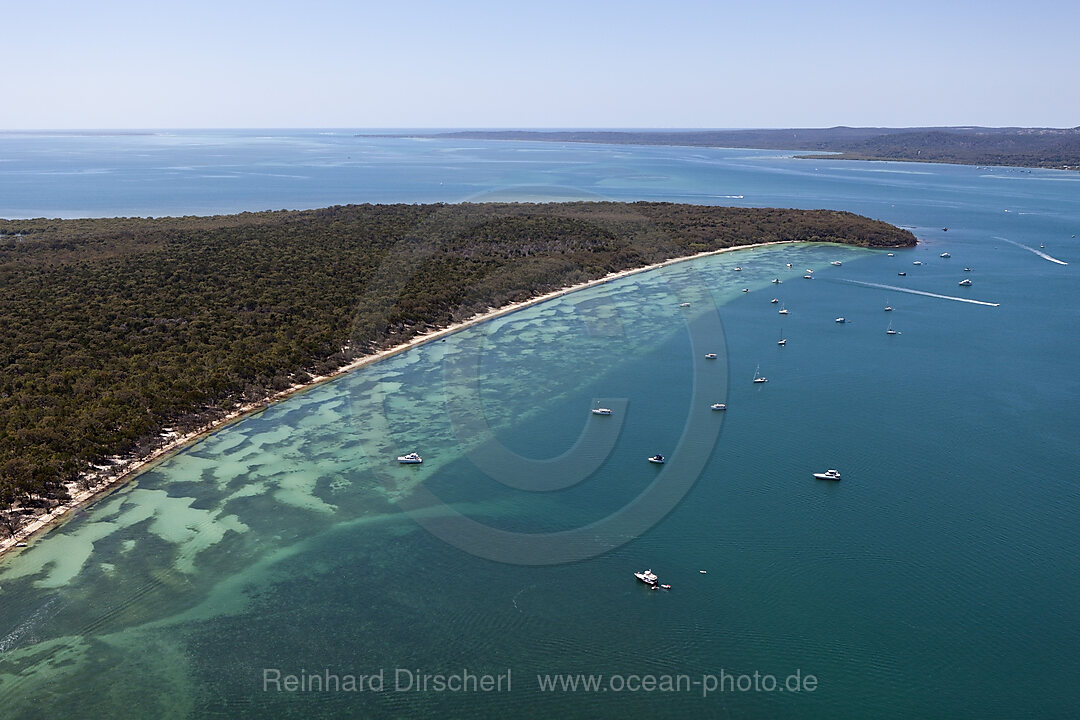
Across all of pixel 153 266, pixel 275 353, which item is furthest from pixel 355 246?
pixel 275 353

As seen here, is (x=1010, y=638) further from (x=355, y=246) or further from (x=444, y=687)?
(x=355, y=246)

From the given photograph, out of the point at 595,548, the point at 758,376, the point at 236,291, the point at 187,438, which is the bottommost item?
the point at 595,548

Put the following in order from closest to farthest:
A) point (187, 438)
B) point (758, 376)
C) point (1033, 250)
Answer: point (187, 438), point (758, 376), point (1033, 250)

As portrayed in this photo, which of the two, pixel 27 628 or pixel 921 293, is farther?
pixel 921 293

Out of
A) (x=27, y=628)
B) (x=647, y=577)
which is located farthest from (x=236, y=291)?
(x=647, y=577)

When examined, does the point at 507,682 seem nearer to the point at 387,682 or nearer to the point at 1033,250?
the point at 387,682

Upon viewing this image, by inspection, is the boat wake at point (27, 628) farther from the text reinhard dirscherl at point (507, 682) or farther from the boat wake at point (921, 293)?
the boat wake at point (921, 293)

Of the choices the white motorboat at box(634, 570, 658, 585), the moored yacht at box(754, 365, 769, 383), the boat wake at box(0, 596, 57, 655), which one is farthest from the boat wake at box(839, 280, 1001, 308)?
the boat wake at box(0, 596, 57, 655)

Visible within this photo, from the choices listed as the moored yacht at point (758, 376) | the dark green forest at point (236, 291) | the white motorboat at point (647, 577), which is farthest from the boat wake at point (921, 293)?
the white motorboat at point (647, 577)
